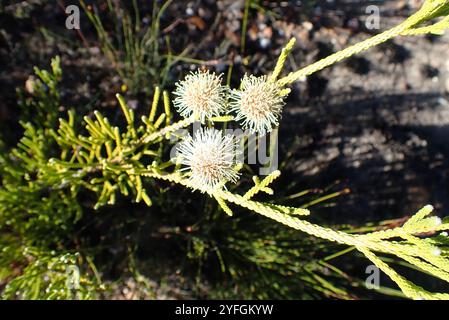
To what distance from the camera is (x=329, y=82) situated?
292cm

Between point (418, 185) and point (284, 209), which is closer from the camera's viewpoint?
point (284, 209)

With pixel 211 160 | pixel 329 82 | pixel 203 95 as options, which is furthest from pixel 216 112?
pixel 329 82

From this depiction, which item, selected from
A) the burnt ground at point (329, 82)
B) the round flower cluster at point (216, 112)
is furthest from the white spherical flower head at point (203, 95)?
the burnt ground at point (329, 82)

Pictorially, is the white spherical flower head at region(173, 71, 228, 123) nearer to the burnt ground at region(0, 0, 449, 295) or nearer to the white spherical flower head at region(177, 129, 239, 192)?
the white spherical flower head at region(177, 129, 239, 192)

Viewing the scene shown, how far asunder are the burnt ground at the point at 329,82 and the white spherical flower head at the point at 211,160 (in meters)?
1.32

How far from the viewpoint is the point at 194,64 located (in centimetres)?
276

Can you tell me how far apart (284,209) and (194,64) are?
1598 millimetres

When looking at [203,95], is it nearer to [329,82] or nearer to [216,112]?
[216,112]

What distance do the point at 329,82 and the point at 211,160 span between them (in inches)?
70.5

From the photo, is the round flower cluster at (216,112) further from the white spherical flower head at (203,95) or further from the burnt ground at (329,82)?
the burnt ground at (329,82)

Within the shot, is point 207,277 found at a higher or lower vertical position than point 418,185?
lower
